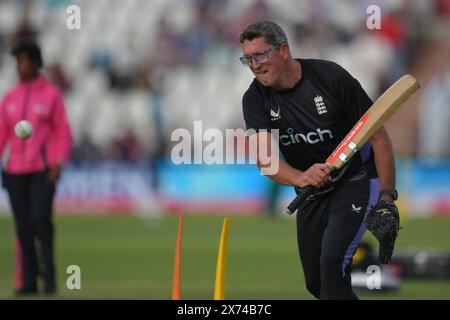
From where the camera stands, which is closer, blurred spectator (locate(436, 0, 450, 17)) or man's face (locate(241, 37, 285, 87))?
man's face (locate(241, 37, 285, 87))

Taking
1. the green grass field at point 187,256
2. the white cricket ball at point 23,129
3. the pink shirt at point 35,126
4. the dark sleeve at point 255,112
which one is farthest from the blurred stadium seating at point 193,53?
the dark sleeve at point 255,112

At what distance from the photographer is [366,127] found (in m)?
7.52

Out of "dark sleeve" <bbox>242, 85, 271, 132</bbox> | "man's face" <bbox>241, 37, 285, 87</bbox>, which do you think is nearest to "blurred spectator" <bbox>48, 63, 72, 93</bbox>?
"dark sleeve" <bbox>242, 85, 271, 132</bbox>

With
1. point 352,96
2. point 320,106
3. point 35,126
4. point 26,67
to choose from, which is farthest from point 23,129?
point 352,96

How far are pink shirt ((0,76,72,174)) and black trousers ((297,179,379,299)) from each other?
14.1 ft

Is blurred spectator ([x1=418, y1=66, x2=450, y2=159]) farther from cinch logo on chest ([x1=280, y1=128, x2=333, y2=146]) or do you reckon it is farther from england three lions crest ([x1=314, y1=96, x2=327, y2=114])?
england three lions crest ([x1=314, y1=96, x2=327, y2=114])

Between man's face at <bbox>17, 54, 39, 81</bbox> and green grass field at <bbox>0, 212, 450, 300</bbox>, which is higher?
man's face at <bbox>17, 54, 39, 81</bbox>

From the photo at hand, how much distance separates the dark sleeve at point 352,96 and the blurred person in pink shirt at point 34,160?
4.58 m

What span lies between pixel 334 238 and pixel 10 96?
17.0ft

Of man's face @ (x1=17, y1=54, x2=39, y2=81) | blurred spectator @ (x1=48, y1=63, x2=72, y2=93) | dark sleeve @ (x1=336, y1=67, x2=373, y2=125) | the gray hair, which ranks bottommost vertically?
dark sleeve @ (x1=336, y1=67, x2=373, y2=125)

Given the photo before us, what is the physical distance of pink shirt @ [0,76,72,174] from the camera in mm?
11641

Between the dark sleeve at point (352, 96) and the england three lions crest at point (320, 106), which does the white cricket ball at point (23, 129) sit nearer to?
the england three lions crest at point (320, 106)

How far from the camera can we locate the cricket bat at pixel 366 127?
7.53 metres

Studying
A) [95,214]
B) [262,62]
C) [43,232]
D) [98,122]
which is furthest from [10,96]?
[98,122]
